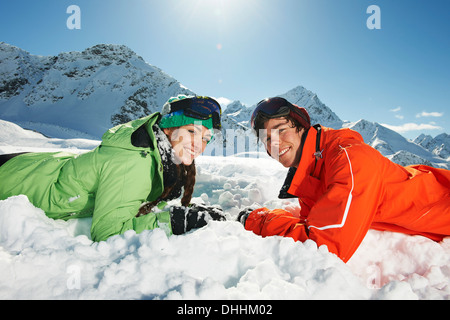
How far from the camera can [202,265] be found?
1.29 metres

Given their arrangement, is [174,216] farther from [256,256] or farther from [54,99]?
[54,99]

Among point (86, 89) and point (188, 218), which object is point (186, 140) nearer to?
point (188, 218)

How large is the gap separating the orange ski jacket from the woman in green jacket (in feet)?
2.30

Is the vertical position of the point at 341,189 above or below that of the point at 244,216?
above

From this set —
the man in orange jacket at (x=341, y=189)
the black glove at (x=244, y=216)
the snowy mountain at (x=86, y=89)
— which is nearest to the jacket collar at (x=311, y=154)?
the man in orange jacket at (x=341, y=189)

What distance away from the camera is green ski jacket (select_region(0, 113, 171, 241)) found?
5.20ft

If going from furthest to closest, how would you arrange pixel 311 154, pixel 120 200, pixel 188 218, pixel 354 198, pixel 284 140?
1. pixel 284 140
2. pixel 311 154
3. pixel 188 218
4. pixel 120 200
5. pixel 354 198

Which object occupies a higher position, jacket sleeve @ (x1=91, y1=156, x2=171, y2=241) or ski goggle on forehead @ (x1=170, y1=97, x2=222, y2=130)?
ski goggle on forehead @ (x1=170, y1=97, x2=222, y2=130)

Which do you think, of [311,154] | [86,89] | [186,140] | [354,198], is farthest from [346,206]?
[86,89]

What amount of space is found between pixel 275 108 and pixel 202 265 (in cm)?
160

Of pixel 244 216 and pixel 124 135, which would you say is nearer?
pixel 124 135

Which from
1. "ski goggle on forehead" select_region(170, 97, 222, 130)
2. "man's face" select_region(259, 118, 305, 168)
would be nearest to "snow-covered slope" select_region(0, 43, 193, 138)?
"ski goggle on forehead" select_region(170, 97, 222, 130)

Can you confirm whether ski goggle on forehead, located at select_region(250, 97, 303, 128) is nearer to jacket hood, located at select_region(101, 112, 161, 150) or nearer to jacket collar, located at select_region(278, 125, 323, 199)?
jacket collar, located at select_region(278, 125, 323, 199)

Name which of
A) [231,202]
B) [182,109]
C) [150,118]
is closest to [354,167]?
[182,109]
